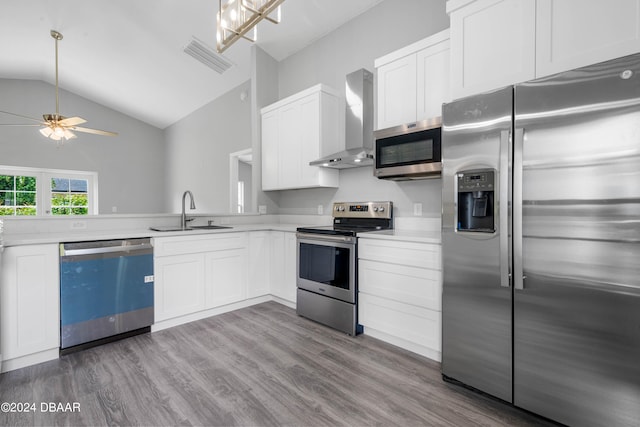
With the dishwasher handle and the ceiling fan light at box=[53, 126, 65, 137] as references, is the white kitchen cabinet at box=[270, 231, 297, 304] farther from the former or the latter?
the ceiling fan light at box=[53, 126, 65, 137]

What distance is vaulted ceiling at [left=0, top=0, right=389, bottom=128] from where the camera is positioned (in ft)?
11.3

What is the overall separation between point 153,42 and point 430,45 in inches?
142

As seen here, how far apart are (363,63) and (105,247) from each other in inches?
126

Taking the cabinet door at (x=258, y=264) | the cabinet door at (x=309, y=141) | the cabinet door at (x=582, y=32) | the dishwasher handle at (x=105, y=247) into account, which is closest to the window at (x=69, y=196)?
the dishwasher handle at (x=105, y=247)

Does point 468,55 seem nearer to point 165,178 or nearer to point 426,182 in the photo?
point 426,182

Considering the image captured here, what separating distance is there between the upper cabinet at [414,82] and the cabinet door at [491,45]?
0.35 m

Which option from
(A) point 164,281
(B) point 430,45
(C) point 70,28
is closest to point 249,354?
(A) point 164,281

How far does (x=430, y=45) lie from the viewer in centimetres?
244

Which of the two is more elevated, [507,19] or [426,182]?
[507,19]

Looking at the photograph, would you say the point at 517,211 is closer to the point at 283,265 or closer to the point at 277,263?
the point at 283,265

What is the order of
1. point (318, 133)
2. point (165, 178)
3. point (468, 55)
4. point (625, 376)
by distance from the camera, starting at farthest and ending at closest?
point (165, 178) < point (318, 133) < point (468, 55) < point (625, 376)

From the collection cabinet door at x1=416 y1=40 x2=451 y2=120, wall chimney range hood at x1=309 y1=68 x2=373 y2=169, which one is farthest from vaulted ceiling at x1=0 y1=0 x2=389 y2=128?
cabinet door at x1=416 y1=40 x2=451 y2=120

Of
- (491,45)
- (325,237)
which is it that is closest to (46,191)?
(325,237)

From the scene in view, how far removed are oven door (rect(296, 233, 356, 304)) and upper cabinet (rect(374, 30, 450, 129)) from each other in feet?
3.90
